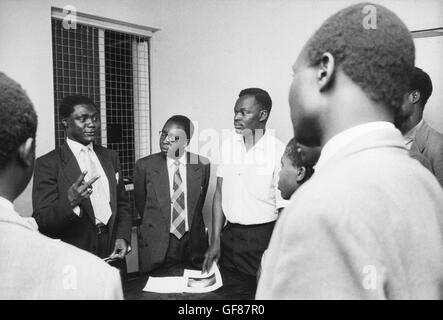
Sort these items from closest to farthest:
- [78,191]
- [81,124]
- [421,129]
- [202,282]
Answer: [202,282] → [78,191] → [421,129] → [81,124]

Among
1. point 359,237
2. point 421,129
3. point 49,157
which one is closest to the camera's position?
point 359,237

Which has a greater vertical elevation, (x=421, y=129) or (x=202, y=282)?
(x=421, y=129)

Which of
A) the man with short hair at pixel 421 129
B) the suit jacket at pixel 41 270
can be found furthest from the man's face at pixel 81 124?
the suit jacket at pixel 41 270

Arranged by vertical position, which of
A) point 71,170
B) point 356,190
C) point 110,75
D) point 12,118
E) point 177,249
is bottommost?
point 177,249

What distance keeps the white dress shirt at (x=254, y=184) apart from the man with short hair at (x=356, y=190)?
5.58 ft

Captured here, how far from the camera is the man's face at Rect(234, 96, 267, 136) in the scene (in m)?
2.59

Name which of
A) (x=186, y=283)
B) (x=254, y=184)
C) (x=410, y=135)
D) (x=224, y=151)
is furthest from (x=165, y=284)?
(x=410, y=135)

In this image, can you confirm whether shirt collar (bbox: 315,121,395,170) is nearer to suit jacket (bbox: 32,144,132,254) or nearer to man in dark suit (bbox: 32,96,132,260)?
man in dark suit (bbox: 32,96,132,260)

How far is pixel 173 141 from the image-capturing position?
2.73m

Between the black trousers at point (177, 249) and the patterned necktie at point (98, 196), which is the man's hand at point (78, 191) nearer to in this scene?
the patterned necktie at point (98, 196)

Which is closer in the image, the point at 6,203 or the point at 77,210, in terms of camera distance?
the point at 6,203

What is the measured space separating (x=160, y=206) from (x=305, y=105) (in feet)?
6.26

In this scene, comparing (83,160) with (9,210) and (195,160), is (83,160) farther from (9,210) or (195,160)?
(9,210)
